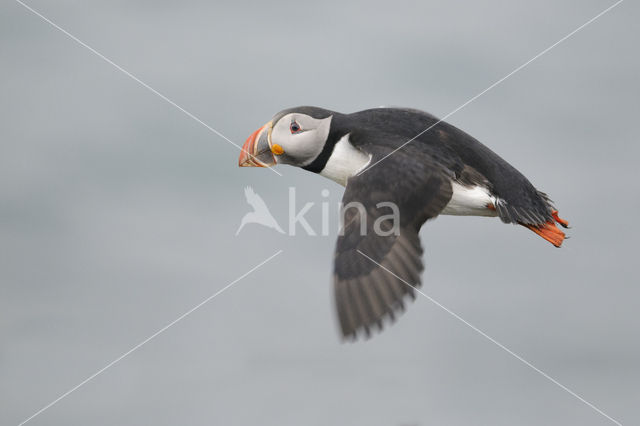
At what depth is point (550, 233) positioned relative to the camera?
7.02 metres

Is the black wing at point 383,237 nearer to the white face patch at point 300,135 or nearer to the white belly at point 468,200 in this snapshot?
the white belly at point 468,200

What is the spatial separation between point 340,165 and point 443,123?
2.72ft

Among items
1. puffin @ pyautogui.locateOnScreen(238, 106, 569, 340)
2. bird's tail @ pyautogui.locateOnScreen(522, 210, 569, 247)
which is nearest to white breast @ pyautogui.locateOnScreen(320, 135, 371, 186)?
puffin @ pyautogui.locateOnScreen(238, 106, 569, 340)

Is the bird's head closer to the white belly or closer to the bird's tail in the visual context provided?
the white belly

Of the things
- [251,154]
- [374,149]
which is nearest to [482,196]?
[374,149]

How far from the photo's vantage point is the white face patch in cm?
720

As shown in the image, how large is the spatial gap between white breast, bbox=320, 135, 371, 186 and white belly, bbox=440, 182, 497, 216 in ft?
2.18

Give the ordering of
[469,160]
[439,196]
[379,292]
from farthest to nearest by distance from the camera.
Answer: [469,160]
[439,196]
[379,292]

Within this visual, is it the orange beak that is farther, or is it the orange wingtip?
the orange beak

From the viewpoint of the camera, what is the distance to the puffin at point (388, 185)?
593 cm

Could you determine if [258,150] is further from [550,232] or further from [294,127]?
[550,232]

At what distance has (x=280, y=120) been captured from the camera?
7.34 m

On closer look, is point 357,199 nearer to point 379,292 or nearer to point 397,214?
point 397,214

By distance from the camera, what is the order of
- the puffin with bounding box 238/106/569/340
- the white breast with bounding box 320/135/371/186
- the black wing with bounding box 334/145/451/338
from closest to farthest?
the black wing with bounding box 334/145/451/338 → the puffin with bounding box 238/106/569/340 → the white breast with bounding box 320/135/371/186
